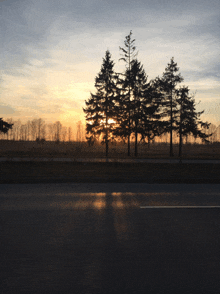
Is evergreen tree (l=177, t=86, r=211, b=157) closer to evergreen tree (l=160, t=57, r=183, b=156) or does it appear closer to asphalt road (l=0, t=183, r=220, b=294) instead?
evergreen tree (l=160, t=57, r=183, b=156)

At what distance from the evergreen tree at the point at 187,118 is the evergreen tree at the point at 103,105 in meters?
10.1

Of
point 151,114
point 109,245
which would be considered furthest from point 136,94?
point 109,245

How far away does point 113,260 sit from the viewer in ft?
13.0

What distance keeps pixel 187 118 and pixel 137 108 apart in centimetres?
760

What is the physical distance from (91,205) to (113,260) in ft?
11.9

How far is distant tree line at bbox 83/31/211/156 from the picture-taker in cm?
3725

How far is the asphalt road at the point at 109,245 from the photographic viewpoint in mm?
3334

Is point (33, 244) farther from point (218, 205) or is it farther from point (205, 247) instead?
point (218, 205)

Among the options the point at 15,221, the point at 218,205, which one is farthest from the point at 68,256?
the point at 218,205

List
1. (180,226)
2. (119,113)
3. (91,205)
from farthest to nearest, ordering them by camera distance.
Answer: (119,113), (91,205), (180,226)

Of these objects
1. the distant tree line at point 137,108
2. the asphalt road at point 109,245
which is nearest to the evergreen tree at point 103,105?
the distant tree line at point 137,108

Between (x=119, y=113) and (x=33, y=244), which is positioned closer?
(x=33, y=244)

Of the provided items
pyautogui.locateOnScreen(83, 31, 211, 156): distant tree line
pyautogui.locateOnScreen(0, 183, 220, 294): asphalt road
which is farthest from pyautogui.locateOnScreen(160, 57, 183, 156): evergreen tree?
pyautogui.locateOnScreen(0, 183, 220, 294): asphalt road

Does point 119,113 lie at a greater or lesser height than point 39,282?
greater
